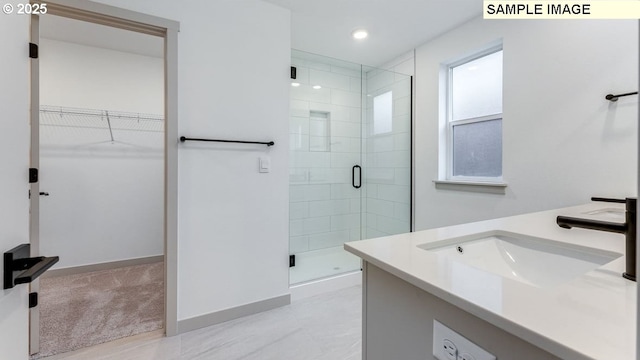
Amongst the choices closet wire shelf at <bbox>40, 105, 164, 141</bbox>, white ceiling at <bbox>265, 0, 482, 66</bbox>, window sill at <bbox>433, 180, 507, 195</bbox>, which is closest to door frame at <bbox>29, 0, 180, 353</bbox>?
white ceiling at <bbox>265, 0, 482, 66</bbox>

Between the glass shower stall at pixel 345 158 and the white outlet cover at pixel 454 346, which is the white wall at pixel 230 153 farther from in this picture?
the white outlet cover at pixel 454 346

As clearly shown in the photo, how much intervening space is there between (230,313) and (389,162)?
7.36ft

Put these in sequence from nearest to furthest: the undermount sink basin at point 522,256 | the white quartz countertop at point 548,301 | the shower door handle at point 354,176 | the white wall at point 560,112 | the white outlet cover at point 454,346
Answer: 1. the white quartz countertop at point 548,301
2. the white outlet cover at point 454,346
3. the undermount sink basin at point 522,256
4. the white wall at point 560,112
5. the shower door handle at point 354,176

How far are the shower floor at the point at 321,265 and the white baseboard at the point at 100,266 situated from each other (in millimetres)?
1911

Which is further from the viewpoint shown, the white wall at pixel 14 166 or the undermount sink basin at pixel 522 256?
the undermount sink basin at pixel 522 256

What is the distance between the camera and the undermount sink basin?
2.82ft

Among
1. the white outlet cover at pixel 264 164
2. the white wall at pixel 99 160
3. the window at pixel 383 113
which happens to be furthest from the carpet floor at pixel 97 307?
the window at pixel 383 113

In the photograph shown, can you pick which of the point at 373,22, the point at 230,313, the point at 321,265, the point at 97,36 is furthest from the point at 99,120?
the point at 373,22

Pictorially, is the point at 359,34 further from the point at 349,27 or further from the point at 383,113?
the point at 383,113

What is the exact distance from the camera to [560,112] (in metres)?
1.91

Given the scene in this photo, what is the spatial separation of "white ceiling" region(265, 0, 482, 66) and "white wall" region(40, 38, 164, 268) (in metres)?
2.02

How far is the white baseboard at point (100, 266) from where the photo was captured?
2896 mm

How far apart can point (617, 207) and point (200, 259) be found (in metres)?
2.52

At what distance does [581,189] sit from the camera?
181 cm
